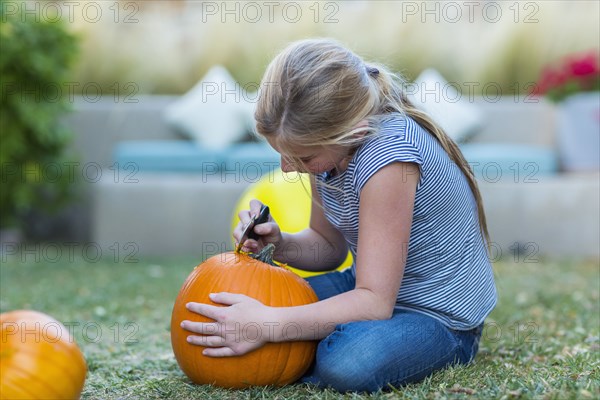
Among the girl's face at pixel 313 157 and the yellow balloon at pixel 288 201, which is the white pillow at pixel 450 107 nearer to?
the yellow balloon at pixel 288 201

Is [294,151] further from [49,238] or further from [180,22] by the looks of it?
[180,22]

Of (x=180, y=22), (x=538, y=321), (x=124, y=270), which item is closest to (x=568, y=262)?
(x=538, y=321)

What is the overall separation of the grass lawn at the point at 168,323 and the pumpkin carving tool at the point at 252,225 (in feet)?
1.52

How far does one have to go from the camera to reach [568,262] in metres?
5.60

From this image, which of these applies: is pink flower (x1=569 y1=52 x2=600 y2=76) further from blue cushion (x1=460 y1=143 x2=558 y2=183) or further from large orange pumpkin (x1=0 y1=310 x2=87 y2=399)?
large orange pumpkin (x1=0 y1=310 x2=87 y2=399)

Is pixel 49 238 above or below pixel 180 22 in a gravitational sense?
below

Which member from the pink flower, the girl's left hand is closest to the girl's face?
the girl's left hand

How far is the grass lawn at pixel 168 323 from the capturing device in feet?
7.38

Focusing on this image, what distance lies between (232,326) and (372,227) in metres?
0.49

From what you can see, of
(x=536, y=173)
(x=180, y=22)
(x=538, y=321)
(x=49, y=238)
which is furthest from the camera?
(x=180, y=22)

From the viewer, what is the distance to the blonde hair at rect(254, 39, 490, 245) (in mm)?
2211

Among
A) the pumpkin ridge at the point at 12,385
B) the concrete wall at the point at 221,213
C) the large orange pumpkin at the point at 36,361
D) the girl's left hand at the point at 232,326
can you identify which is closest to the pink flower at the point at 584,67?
the concrete wall at the point at 221,213

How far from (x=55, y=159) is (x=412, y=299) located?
4498 mm

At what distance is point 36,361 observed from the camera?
198cm
